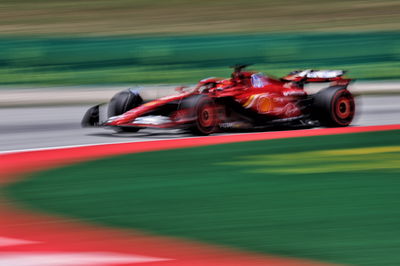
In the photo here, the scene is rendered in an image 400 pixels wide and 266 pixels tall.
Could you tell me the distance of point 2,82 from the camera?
18.5 m

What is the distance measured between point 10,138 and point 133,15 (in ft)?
56.4

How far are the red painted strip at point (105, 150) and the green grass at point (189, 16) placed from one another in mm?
14229

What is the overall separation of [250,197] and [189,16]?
21.6 meters

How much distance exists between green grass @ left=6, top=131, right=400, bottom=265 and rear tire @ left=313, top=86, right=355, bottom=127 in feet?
6.33

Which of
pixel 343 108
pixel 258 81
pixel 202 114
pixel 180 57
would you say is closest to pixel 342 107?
pixel 343 108

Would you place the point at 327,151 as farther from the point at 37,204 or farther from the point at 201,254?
the point at 201,254

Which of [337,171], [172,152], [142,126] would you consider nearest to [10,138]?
[142,126]

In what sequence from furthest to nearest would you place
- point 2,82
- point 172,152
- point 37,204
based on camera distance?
1. point 2,82
2. point 172,152
3. point 37,204

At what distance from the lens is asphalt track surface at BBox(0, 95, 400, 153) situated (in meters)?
11.0

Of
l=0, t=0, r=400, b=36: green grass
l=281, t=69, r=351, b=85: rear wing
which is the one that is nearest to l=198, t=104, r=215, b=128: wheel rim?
l=281, t=69, r=351, b=85: rear wing

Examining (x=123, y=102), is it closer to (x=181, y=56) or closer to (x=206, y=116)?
(x=206, y=116)

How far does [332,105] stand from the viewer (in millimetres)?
11828

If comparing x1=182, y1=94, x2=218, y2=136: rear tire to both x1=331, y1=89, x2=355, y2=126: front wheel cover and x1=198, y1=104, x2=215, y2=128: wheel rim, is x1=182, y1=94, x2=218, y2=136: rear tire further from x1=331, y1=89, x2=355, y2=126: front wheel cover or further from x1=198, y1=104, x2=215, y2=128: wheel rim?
x1=331, y1=89, x2=355, y2=126: front wheel cover

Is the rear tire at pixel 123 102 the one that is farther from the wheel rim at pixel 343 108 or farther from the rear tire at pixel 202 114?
the wheel rim at pixel 343 108
